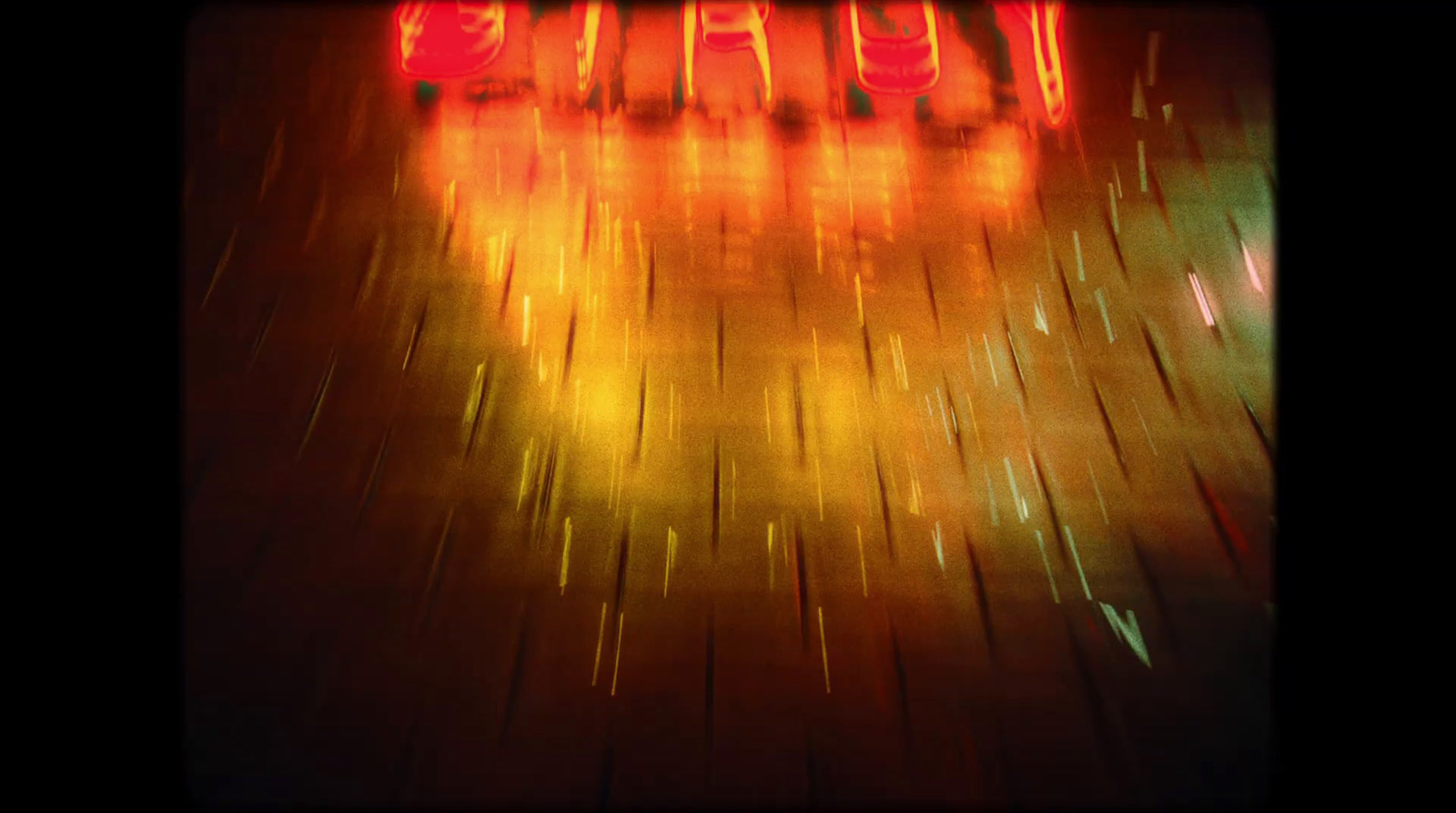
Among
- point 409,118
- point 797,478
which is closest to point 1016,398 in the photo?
point 797,478

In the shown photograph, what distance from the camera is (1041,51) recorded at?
1.39 meters

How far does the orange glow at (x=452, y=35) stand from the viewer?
4.28ft

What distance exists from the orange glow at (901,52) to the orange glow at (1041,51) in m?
0.18

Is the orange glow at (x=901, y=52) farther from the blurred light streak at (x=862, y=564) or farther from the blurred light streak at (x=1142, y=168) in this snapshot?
the blurred light streak at (x=862, y=564)

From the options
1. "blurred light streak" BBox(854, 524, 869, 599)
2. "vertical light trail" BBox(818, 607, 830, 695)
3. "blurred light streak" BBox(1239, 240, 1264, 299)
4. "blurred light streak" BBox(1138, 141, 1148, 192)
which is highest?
"blurred light streak" BBox(1138, 141, 1148, 192)

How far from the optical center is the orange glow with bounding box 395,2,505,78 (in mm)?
1306

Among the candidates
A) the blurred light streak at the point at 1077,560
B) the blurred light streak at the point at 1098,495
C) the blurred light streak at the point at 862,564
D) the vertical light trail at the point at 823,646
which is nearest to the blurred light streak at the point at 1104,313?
the blurred light streak at the point at 1098,495

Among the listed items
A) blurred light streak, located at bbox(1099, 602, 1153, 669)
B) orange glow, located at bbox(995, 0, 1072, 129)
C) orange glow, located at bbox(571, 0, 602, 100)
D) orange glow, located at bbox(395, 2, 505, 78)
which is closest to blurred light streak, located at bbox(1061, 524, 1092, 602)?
blurred light streak, located at bbox(1099, 602, 1153, 669)

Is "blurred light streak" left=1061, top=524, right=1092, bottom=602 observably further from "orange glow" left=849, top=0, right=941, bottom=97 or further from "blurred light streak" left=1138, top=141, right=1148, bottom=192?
"orange glow" left=849, top=0, right=941, bottom=97

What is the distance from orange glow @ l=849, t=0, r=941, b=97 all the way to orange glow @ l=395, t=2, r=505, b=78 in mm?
685

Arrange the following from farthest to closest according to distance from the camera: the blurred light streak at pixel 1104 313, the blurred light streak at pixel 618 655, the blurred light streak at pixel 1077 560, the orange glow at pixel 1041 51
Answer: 1. the orange glow at pixel 1041 51
2. the blurred light streak at pixel 1104 313
3. the blurred light streak at pixel 1077 560
4. the blurred light streak at pixel 618 655

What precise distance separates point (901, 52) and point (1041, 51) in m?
0.30

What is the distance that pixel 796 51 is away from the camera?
1.44 metres

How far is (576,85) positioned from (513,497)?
84cm
